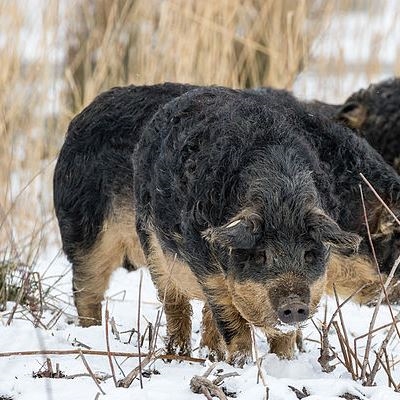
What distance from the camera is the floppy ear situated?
6.38 m

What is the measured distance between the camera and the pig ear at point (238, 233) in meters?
3.44

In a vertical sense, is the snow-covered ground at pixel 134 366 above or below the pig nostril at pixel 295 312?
below

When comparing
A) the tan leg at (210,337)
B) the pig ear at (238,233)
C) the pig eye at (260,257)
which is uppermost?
the pig ear at (238,233)

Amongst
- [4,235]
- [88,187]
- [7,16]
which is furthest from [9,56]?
[88,187]

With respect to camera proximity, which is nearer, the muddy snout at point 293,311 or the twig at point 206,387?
the twig at point 206,387

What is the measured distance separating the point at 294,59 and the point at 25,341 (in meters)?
3.96

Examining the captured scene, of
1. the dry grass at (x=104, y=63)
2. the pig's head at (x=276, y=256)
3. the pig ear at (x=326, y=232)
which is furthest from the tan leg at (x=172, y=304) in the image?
the dry grass at (x=104, y=63)

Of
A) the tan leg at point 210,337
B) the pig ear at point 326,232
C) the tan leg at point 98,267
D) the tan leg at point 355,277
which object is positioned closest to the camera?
the pig ear at point 326,232

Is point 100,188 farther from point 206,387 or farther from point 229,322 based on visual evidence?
point 206,387

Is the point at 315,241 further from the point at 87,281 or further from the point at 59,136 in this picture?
the point at 59,136

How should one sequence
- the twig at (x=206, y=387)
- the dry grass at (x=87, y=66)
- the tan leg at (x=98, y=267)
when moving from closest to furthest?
the twig at (x=206, y=387), the tan leg at (x=98, y=267), the dry grass at (x=87, y=66)

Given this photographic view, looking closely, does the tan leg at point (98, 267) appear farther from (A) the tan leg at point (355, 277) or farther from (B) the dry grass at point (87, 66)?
(B) the dry grass at point (87, 66)

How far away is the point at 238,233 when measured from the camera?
3.45 metres

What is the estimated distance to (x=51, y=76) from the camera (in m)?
7.92
